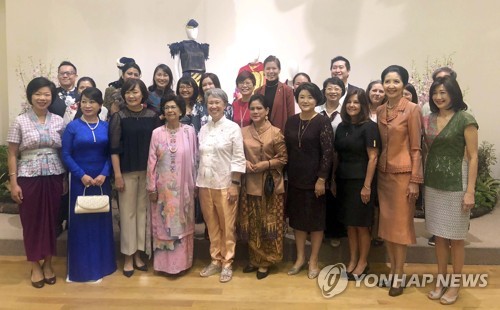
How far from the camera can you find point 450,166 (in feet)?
7.84

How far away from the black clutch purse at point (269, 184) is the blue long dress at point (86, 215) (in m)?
1.14

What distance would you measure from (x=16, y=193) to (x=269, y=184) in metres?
1.75

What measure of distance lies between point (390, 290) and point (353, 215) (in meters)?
0.56

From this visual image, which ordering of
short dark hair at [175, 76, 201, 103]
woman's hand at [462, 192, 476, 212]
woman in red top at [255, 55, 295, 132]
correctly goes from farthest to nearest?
woman in red top at [255, 55, 295, 132] < short dark hair at [175, 76, 201, 103] < woman's hand at [462, 192, 476, 212]

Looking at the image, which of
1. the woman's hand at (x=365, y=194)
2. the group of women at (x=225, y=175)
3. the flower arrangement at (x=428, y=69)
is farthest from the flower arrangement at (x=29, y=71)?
the flower arrangement at (x=428, y=69)

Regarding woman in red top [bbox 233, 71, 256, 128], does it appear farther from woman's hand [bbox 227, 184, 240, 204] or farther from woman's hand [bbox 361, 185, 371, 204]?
woman's hand [bbox 361, 185, 371, 204]

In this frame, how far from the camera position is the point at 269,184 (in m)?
2.77

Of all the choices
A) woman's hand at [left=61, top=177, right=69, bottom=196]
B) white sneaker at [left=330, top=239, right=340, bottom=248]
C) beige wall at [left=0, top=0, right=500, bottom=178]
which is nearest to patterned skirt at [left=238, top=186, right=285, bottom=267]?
white sneaker at [left=330, top=239, right=340, bottom=248]

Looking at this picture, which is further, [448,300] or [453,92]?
[448,300]

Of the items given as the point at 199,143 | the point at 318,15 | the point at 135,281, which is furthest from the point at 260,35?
the point at 135,281

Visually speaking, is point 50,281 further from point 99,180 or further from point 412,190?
point 412,190

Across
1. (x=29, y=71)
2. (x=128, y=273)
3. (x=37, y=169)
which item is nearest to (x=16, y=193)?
(x=37, y=169)

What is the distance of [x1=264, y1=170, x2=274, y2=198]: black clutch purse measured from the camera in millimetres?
2768

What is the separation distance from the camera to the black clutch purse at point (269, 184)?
9.08 ft
